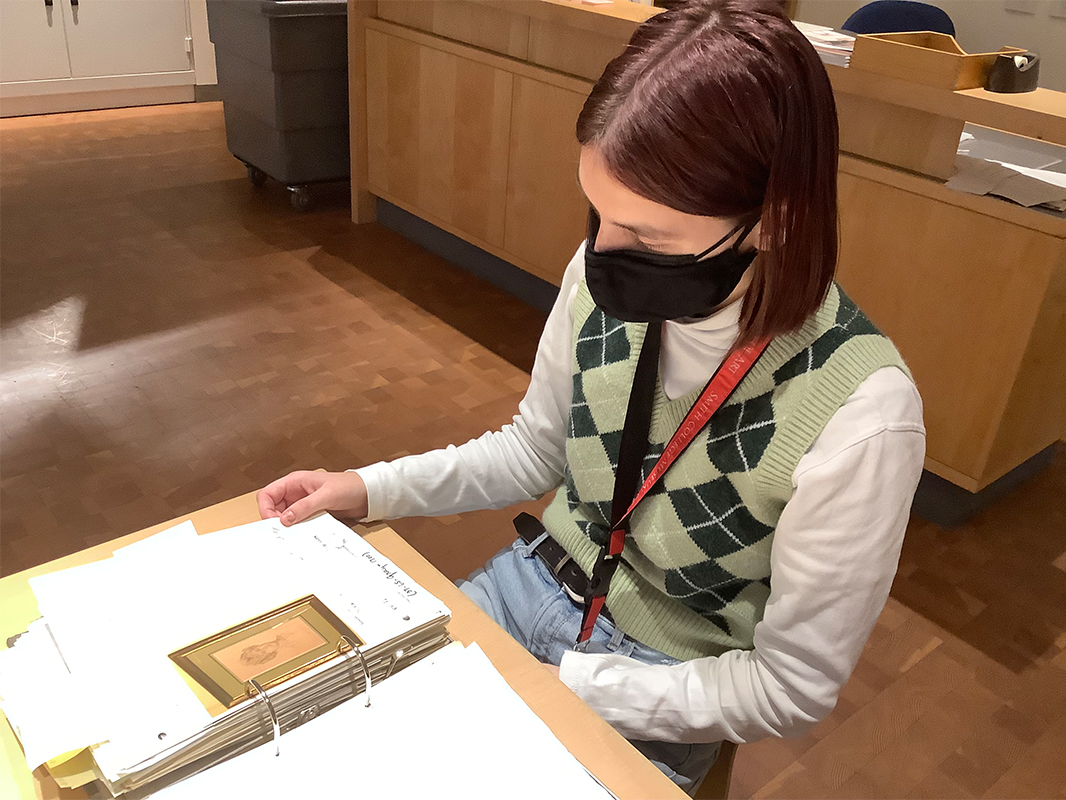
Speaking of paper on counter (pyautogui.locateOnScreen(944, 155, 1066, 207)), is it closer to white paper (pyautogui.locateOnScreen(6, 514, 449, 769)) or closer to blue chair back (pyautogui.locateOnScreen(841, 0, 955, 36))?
blue chair back (pyautogui.locateOnScreen(841, 0, 955, 36))

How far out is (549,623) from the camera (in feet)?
3.38

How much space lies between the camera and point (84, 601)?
2.50 ft

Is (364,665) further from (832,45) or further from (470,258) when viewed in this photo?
(470,258)

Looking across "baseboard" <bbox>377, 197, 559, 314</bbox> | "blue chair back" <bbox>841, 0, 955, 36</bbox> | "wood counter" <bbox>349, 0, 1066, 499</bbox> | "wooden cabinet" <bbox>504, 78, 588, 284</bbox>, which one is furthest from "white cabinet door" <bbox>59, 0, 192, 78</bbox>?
"blue chair back" <bbox>841, 0, 955, 36</bbox>

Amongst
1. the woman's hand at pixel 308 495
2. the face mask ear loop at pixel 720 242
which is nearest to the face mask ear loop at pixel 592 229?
the face mask ear loop at pixel 720 242

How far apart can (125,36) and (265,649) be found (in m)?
4.99

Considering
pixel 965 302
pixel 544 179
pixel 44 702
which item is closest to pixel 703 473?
pixel 44 702

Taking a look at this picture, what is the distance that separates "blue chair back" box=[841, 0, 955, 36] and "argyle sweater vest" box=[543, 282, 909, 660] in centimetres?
245

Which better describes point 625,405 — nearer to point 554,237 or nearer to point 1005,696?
point 1005,696

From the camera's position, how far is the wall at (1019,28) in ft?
13.2

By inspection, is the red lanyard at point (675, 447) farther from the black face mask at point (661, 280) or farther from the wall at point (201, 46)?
the wall at point (201, 46)

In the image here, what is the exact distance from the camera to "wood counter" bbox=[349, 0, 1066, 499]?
1.82 meters

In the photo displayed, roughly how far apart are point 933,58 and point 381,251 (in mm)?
2129

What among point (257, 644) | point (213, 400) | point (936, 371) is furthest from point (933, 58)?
point (213, 400)
